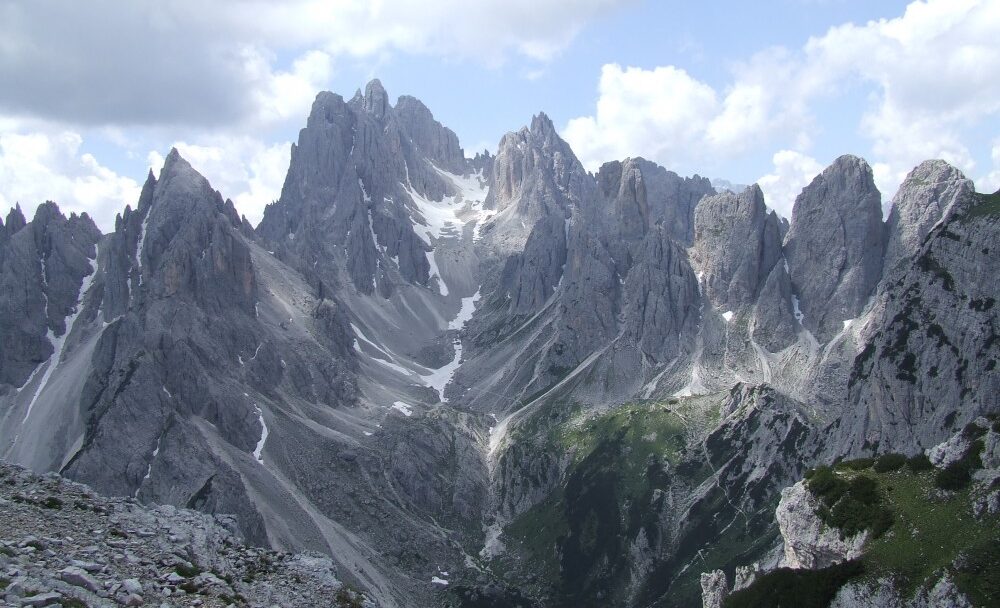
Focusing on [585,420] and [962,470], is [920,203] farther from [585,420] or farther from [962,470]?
[962,470]

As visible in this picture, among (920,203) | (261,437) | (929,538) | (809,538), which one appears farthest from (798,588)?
(920,203)

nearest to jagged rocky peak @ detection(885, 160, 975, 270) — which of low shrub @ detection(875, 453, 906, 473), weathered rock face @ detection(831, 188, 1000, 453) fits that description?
weathered rock face @ detection(831, 188, 1000, 453)

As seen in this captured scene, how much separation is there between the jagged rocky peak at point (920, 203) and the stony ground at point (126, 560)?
163690mm

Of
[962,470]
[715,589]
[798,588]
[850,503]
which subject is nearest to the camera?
[962,470]

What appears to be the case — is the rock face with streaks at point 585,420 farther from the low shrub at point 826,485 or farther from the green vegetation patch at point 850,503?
the green vegetation patch at point 850,503

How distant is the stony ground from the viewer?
2945 cm

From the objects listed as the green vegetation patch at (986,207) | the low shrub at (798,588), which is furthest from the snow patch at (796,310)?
the low shrub at (798,588)

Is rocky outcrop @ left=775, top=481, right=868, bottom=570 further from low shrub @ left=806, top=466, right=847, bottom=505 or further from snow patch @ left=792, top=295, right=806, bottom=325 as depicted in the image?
snow patch @ left=792, top=295, right=806, bottom=325

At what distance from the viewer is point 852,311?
576 feet

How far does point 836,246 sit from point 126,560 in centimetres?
17757

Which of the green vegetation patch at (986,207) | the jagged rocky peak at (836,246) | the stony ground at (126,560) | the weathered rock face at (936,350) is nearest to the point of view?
the stony ground at (126,560)

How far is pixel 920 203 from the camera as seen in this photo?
17638cm

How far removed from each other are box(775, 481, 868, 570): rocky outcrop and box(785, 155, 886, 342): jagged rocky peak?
411ft

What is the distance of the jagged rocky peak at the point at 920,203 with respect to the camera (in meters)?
172
